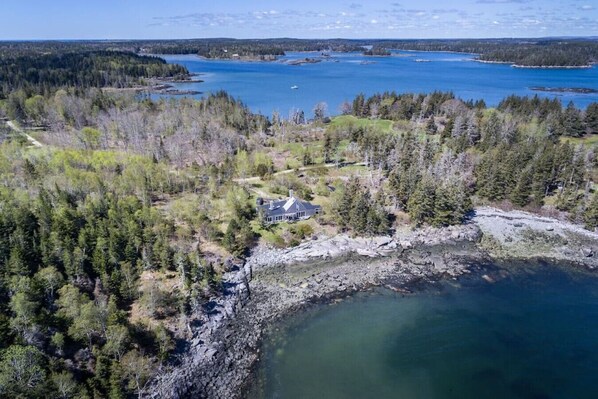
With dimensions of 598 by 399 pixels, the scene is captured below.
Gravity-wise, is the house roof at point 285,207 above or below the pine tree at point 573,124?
below

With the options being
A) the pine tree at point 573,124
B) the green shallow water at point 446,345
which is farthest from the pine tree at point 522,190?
the pine tree at point 573,124

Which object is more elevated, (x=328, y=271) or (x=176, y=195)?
(x=176, y=195)

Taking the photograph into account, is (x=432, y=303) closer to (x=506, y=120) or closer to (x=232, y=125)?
(x=506, y=120)

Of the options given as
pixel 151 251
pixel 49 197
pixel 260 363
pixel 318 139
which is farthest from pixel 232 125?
pixel 260 363

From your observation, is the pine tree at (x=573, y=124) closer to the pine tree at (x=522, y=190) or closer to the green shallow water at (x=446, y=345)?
the pine tree at (x=522, y=190)

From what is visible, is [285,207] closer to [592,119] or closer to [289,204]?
[289,204]

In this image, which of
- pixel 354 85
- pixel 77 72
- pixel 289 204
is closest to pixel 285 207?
pixel 289 204
